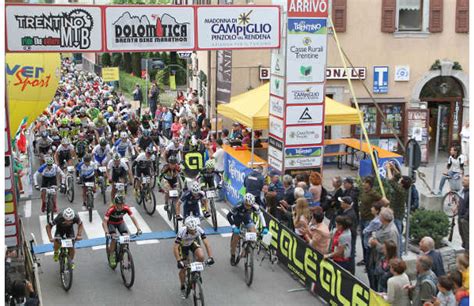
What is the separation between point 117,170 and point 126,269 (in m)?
4.79

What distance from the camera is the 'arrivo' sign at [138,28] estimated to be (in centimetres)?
1365

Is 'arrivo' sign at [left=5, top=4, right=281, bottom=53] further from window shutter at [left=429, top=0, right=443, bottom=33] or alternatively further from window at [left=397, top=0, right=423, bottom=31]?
window shutter at [left=429, top=0, right=443, bottom=33]

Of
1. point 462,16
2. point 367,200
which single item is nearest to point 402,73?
point 462,16

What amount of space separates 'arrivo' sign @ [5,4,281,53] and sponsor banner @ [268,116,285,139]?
6.01 ft

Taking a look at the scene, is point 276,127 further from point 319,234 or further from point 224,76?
point 319,234

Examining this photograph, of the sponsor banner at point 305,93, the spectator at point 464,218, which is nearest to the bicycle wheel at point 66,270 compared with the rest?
the sponsor banner at point 305,93

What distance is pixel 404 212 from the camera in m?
12.9

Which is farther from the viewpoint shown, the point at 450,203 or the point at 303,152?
the point at 303,152

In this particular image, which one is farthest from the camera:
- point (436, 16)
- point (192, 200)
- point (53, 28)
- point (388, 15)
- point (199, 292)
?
point (436, 16)

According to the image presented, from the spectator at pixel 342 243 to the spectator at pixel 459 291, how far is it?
96.4 inches

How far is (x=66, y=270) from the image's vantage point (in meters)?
11.4

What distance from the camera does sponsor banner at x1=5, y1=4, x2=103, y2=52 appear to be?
13570mm

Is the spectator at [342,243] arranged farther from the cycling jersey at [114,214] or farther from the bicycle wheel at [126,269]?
the cycling jersey at [114,214]

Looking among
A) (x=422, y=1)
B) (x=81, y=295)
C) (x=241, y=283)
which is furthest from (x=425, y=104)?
(x=81, y=295)
